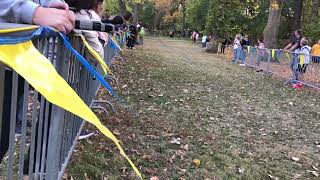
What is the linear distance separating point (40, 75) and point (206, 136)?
4.53 meters

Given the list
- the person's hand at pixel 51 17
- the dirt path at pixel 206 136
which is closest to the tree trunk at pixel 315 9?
the dirt path at pixel 206 136

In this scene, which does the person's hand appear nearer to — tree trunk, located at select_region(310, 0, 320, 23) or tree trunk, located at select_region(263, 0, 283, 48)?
tree trunk, located at select_region(263, 0, 283, 48)

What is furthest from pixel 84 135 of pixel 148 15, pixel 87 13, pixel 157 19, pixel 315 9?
pixel 157 19

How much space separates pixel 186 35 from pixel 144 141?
70144mm

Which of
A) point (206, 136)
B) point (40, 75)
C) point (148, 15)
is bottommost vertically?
point (206, 136)

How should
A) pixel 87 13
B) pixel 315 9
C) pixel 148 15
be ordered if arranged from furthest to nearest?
pixel 148 15, pixel 315 9, pixel 87 13

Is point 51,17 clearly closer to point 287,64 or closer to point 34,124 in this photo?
point 34,124

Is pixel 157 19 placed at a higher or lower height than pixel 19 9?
higher

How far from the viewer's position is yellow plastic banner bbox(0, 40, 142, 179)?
A: 1.85m

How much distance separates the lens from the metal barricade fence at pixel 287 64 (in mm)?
13469

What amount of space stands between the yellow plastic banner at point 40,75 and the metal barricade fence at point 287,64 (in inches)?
477

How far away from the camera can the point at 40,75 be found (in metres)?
1.89

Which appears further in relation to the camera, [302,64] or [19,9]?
[302,64]

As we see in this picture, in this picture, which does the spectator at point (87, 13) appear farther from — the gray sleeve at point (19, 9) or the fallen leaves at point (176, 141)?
the fallen leaves at point (176, 141)
